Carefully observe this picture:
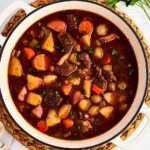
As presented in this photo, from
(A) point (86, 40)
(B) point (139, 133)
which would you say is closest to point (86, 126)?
(B) point (139, 133)

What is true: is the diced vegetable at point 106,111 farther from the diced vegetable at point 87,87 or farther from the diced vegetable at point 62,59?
the diced vegetable at point 62,59

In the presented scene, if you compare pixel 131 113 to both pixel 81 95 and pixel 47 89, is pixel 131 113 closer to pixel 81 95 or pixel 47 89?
pixel 81 95

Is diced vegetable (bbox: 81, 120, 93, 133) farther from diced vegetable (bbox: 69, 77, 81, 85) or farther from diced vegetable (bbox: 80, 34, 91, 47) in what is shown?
diced vegetable (bbox: 80, 34, 91, 47)

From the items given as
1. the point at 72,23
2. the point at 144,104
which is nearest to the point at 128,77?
the point at 144,104

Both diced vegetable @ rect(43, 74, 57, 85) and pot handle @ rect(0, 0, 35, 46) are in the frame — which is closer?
pot handle @ rect(0, 0, 35, 46)

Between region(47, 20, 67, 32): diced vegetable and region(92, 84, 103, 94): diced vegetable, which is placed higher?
region(47, 20, 67, 32): diced vegetable

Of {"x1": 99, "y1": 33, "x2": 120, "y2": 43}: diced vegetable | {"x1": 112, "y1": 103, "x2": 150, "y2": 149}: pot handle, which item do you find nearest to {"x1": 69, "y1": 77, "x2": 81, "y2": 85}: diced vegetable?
{"x1": 99, "y1": 33, "x2": 120, "y2": 43}: diced vegetable

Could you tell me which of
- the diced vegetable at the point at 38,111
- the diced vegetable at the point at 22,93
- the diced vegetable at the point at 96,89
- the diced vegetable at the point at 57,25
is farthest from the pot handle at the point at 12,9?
the diced vegetable at the point at 96,89
